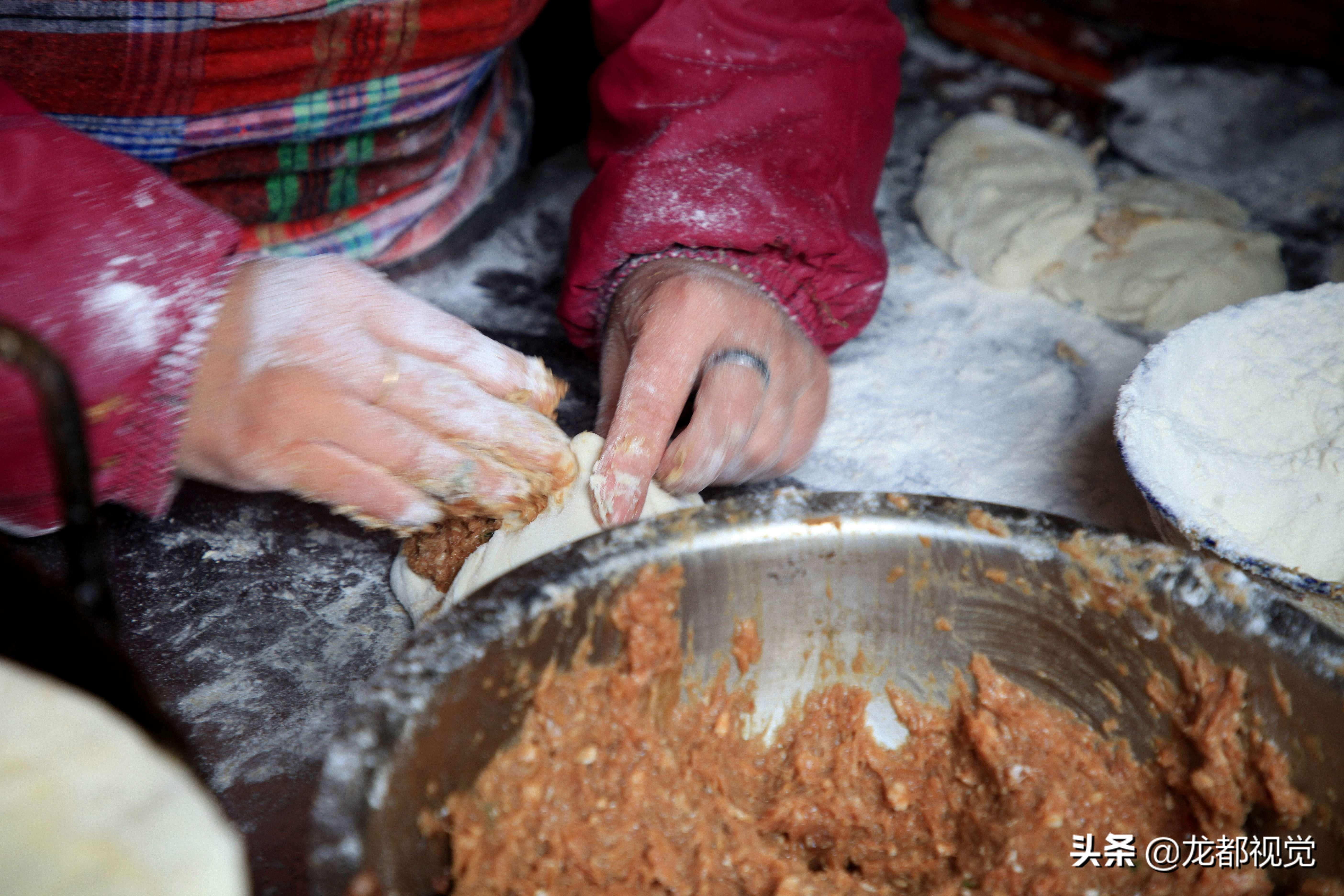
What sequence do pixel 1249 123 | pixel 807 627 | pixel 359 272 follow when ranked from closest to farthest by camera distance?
1. pixel 807 627
2. pixel 359 272
3. pixel 1249 123

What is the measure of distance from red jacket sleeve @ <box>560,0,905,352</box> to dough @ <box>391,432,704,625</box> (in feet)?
1.52

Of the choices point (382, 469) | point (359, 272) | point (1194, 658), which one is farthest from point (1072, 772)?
point (359, 272)

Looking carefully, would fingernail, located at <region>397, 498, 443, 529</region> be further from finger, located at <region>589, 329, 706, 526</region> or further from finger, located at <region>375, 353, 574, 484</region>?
finger, located at <region>589, 329, 706, 526</region>

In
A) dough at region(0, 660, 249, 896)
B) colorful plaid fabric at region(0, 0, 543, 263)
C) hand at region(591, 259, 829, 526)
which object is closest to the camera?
dough at region(0, 660, 249, 896)

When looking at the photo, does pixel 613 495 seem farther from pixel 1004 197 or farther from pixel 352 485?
pixel 1004 197

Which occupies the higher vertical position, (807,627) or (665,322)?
(665,322)

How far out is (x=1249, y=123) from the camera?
2.53 metres

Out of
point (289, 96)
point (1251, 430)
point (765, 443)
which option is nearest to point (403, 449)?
point (765, 443)

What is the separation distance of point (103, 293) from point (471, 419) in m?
0.42

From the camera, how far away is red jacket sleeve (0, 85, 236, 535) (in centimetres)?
102

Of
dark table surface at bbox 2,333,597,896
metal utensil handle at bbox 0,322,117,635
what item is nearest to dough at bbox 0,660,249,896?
metal utensil handle at bbox 0,322,117,635

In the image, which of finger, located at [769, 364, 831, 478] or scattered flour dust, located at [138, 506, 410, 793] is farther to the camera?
finger, located at [769, 364, 831, 478]

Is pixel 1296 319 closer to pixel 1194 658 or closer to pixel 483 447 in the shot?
pixel 1194 658

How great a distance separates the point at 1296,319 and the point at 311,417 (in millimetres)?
1379
